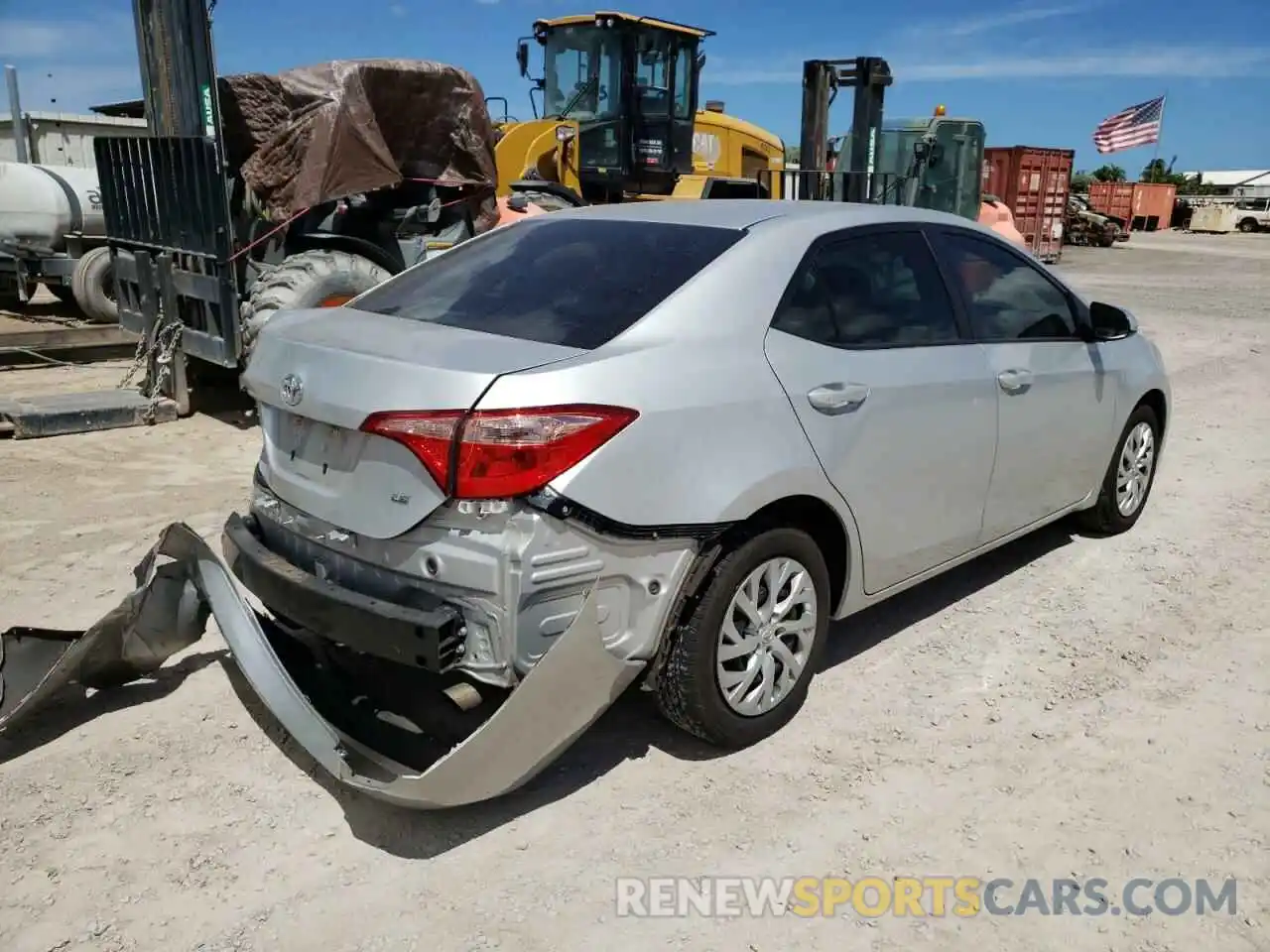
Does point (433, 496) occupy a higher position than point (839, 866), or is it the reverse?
point (433, 496)

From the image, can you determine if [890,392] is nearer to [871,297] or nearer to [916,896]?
[871,297]

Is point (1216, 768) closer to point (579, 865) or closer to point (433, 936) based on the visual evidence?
point (579, 865)

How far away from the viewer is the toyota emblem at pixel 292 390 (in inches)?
119

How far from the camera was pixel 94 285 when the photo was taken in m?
11.4

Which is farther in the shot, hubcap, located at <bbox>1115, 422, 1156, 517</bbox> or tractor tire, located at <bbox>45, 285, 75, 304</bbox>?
tractor tire, located at <bbox>45, 285, 75, 304</bbox>

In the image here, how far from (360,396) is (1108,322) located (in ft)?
11.6

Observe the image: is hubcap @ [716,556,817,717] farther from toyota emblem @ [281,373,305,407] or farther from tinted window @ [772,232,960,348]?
toyota emblem @ [281,373,305,407]

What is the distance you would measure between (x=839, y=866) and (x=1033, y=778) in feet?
2.67

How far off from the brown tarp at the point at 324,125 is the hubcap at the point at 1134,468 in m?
5.32

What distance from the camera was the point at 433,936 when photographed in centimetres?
253

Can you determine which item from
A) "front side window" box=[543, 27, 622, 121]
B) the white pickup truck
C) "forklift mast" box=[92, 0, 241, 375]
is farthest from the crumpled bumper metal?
the white pickup truck

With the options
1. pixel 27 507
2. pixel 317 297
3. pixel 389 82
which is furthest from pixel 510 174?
pixel 27 507

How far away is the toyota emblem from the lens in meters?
3.01

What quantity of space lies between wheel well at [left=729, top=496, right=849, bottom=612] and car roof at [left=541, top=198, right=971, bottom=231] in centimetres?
95
